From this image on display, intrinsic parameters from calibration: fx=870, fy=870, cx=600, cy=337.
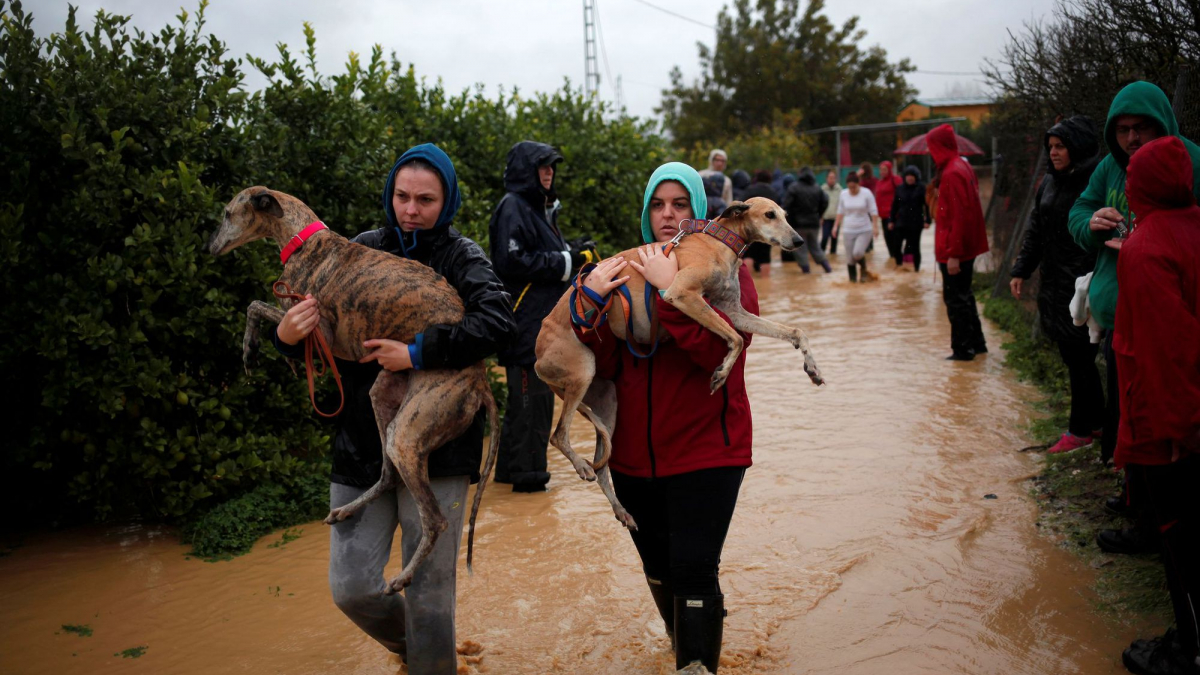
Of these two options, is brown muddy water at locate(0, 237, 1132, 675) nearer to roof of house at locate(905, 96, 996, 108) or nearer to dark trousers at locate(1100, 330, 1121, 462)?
dark trousers at locate(1100, 330, 1121, 462)

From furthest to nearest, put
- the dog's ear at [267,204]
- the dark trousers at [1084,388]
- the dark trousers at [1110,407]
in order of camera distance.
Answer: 1. the dark trousers at [1084,388]
2. the dark trousers at [1110,407]
3. the dog's ear at [267,204]

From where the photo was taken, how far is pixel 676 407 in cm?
335

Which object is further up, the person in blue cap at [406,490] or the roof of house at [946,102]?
the roof of house at [946,102]

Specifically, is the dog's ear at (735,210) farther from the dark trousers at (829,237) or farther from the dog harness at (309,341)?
the dark trousers at (829,237)

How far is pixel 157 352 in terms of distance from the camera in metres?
5.48

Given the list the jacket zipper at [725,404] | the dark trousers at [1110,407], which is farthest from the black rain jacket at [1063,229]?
the jacket zipper at [725,404]

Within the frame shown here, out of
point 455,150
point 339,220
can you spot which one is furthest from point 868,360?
point 339,220

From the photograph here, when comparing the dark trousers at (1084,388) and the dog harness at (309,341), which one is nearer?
the dog harness at (309,341)

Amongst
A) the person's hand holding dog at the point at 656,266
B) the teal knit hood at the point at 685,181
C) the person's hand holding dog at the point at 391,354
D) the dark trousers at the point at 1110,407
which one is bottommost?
the dark trousers at the point at 1110,407

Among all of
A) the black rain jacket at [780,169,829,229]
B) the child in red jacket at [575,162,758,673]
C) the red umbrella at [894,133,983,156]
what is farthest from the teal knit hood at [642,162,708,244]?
the red umbrella at [894,133,983,156]

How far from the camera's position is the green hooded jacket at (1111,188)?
171 inches

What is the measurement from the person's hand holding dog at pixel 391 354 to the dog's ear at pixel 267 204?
30.4 inches

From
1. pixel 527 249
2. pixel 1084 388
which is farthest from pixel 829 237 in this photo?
pixel 527 249

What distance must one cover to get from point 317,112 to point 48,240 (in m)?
2.13
